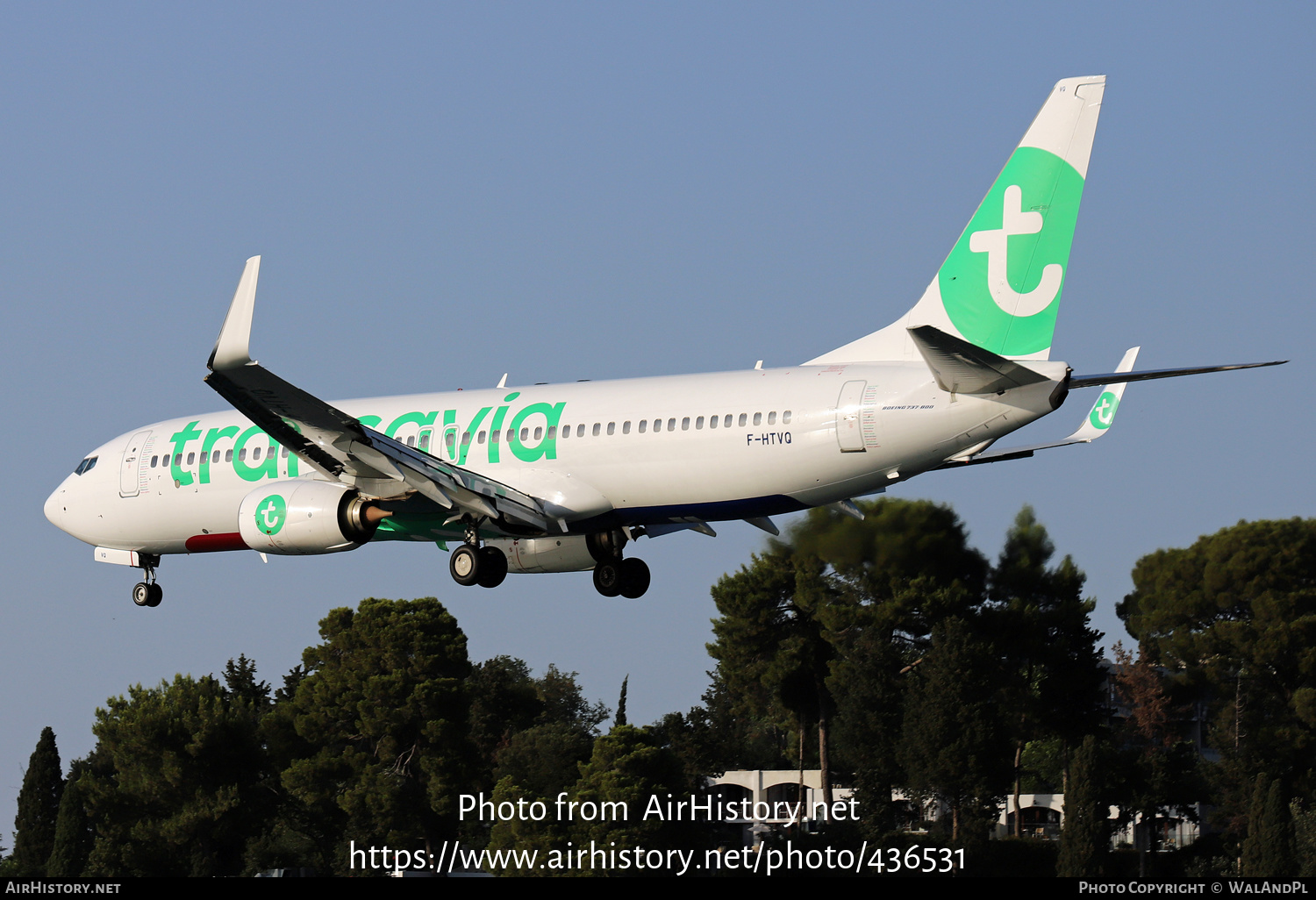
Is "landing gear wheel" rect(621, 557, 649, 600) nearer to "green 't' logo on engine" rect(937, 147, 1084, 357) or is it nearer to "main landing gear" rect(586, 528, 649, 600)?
"main landing gear" rect(586, 528, 649, 600)

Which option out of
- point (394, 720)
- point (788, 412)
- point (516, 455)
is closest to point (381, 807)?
point (394, 720)

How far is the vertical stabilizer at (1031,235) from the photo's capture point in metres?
28.3

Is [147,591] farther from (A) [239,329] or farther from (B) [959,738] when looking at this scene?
(B) [959,738]

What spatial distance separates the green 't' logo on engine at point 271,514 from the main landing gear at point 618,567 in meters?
6.37

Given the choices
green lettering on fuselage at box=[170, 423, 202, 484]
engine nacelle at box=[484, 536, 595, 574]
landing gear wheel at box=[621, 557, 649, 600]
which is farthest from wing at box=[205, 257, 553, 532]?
green lettering on fuselage at box=[170, 423, 202, 484]

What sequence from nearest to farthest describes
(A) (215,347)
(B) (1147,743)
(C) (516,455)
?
1. (A) (215,347)
2. (C) (516,455)
3. (B) (1147,743)

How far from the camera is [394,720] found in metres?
71.3

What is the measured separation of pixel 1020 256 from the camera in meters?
28.6

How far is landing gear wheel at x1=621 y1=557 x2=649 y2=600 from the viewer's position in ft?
116

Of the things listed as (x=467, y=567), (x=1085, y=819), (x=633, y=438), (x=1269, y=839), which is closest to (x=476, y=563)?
(x=467, y=567)

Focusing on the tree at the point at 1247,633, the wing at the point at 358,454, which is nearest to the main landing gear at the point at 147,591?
the wing at the point at 358,454

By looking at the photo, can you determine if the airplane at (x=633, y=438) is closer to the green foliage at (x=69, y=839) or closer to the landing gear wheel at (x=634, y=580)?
the landing gear wheel at (x=634, y=580)

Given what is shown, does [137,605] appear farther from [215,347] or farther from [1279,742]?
[1279,742]

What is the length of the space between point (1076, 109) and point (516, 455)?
11992 mm
